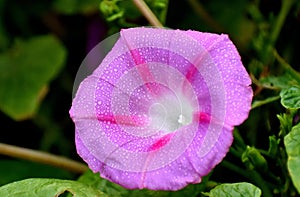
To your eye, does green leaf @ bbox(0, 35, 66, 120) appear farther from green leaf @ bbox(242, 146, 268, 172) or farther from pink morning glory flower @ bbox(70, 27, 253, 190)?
green leaf @ bbox(242, 146, 268, 172)

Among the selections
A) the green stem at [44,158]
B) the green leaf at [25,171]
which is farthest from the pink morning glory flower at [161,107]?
the green leaf at [25,171]

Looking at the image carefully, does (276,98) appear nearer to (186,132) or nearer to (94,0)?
(186,132)

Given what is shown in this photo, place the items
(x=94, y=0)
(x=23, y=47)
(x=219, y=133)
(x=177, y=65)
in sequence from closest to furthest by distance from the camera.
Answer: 1. (x=219, y=133)
2. (x=177, y=65)
3. (x=94, y=0)
4. (x=23, y=47)

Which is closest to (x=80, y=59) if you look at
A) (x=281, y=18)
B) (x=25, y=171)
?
(x=25, y=171)

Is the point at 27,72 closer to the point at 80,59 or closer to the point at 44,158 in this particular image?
the point at 80,59

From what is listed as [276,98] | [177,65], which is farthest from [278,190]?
[177,65]

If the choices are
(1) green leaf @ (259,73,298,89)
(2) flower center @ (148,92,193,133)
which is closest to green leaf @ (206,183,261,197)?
(2) flower center @ (148,92,193,133)

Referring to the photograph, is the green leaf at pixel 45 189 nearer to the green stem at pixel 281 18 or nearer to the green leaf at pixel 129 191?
the green leaf at pixel 129 191
